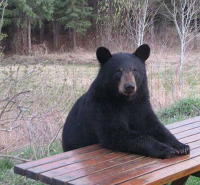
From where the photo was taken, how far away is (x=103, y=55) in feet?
11.5

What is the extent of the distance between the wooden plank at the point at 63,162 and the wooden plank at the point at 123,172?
212 mm

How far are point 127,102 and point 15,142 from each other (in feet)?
10.7

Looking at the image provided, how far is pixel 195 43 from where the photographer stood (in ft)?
94.9

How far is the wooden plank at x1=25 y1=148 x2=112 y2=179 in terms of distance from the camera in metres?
2.90

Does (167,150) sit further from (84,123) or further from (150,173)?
(84,123)

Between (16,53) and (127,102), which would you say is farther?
(16,53)

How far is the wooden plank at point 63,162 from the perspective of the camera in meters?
2.90

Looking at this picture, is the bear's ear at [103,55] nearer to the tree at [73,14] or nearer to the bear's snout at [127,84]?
the bear's snout at [127,84]

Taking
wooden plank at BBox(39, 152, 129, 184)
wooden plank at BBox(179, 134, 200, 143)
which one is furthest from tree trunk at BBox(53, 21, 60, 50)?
wooden plank at BBox(39, 152, 129, 184)

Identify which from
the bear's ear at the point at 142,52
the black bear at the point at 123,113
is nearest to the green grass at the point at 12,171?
the black bear at the point at 123,113

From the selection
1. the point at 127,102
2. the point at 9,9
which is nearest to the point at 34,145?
the point at 127,102

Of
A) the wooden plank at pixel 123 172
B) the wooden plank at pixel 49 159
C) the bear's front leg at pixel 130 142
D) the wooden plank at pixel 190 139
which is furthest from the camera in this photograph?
the wooden plank at pixel 190 139

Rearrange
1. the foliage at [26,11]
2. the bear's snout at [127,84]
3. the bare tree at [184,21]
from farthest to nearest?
the foliage at [26,11], the bare tree at [184,21], the bear's snout at [127,84]

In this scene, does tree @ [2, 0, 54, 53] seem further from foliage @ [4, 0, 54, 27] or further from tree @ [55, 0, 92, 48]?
tree @ [55, 0, 92, 48]
